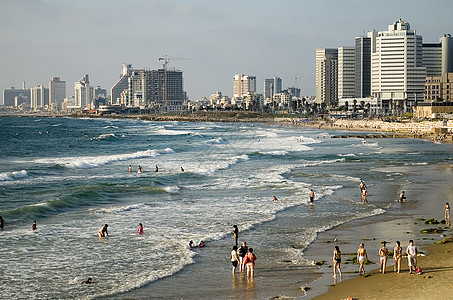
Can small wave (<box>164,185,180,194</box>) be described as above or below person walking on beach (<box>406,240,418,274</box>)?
below

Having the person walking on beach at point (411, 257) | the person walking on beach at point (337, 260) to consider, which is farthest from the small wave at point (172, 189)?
the person walking on beach at point (411, 257)

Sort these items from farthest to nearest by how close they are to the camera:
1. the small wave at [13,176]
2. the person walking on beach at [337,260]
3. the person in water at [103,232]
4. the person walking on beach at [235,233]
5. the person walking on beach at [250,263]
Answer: the small wave at [13,176]
the person in water at [103,232]
the person walking on beach at [235,233]
the person walking on beach at [250,263]
the person walking on beach at [337,260]

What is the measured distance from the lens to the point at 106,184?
46.9 metres

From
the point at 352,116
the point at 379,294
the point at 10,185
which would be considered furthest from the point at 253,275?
the point at 352,116

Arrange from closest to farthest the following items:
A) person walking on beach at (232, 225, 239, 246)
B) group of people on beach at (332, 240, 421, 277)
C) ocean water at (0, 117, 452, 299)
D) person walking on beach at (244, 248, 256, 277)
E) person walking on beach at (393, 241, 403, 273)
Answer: group of people on beach at (332, 240, 421, 277) → person walking on beach at (393, 241, 403, 273) → person walking on beach at (244, 248, 256, 277) → ocean water at (0, 117, 452, 299) → person walking on beach at (232, 225, 239, 246)

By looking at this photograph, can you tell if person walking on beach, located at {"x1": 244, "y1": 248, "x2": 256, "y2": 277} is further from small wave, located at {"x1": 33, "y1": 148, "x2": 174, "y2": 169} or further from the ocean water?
small wave, located at {"x1": 33, "y1": 148, "x2": 174, "y2": 169}

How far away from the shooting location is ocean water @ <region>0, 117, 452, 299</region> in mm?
23312

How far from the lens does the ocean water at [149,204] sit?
2331 cm

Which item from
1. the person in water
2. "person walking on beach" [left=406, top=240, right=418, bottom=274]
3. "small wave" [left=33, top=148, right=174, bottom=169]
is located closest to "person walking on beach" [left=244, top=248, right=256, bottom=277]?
"person walking on beach" [left=406, top=240, right=418, bottom=274]

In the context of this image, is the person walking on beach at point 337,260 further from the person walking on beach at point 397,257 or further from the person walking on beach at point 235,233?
the person walking on beach at point 235,233

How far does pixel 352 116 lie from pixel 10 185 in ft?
522

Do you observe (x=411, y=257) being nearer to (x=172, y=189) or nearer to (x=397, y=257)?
(x=397, y=257)

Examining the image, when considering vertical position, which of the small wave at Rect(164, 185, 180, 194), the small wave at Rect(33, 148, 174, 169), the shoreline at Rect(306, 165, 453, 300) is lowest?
the shoreline at Rect(306, 165, 453, 300)

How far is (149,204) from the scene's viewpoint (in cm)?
3847
